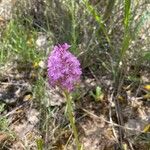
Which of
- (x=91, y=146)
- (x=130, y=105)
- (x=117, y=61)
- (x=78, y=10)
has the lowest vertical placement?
(x=91, y=146)

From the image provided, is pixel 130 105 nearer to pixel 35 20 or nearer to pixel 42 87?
pixel 42 87

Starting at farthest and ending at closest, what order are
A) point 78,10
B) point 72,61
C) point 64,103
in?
point 78,10 < point 64,103 < point 72,61

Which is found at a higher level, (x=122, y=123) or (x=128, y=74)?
(x=128, y=74)

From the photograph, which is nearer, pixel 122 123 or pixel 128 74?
pixel 122 123

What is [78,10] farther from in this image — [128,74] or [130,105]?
[130,105]

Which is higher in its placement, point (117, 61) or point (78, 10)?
point (78, 10)

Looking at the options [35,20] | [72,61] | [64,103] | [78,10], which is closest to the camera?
[72,61]

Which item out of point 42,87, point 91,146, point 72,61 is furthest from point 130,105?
point 72,61

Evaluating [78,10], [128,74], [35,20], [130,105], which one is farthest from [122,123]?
[35,20]

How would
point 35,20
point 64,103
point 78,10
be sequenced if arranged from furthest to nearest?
point 35,20 < point 78,10 < point 64,103
